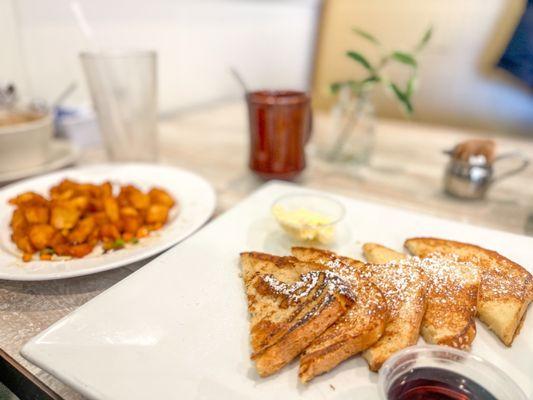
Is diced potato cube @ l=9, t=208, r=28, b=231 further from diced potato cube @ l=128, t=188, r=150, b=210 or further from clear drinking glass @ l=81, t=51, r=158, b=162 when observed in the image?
clear drinking glass @ l=81, t=51, r=158, b=162

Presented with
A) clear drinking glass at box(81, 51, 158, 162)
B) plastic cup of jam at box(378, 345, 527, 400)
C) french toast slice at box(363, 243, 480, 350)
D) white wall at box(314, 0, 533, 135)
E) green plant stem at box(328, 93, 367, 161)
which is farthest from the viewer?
white wall at box(314, 0, 533, 135)

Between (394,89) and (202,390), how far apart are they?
1.16 m

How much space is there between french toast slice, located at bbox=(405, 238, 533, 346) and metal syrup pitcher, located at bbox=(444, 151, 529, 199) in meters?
0.44

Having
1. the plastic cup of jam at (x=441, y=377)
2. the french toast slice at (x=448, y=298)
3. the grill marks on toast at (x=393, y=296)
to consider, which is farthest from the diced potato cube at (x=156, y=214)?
the plastic cup of jam at (x=441, y=377)

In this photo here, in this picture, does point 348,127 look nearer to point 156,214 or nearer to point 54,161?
point 156,214

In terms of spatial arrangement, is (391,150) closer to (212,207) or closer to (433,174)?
(433,174)

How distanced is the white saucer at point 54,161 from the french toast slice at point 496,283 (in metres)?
1.27

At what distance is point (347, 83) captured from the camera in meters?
1.49

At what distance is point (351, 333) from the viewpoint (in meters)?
0.67

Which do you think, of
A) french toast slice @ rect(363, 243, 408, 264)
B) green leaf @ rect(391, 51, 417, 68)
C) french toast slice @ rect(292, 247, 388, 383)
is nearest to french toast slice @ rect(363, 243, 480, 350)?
french toast slice @ rect(363, 243, 408, 264)

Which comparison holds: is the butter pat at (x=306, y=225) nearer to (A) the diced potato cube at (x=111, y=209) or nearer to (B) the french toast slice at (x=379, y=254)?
(B) the french toast slice at (x=379, y=254)

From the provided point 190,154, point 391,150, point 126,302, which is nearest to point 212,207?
point 126,302

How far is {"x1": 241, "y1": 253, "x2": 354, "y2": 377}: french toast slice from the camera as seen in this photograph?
2.15 feet

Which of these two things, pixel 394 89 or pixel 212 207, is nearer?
pixel 212 207
